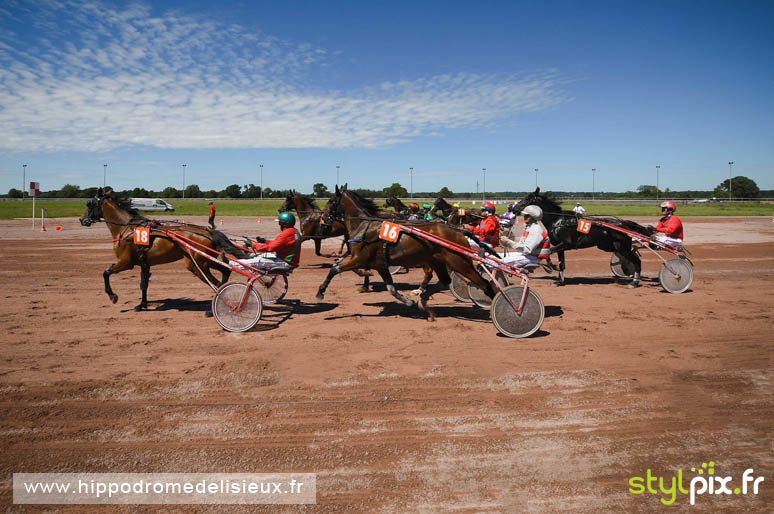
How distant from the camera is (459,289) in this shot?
29.2 ft

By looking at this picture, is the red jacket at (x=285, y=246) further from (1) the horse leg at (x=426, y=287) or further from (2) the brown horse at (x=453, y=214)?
(2) the brown horse at (x=453, y=214)

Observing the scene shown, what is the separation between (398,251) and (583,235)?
585 centimetres

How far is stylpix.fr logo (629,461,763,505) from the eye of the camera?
3.11 meters

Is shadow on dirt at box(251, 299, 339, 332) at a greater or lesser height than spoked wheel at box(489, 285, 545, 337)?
lesser

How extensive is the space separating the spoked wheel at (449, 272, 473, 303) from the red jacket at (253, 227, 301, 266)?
3205mm

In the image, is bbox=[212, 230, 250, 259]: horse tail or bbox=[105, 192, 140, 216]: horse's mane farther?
bbox=[105, 192, 140, 216]: horse's mane

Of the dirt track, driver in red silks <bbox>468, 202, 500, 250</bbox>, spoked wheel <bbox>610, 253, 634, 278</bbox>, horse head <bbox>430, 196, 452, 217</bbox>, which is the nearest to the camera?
the dirt track

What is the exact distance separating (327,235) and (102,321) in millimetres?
6518

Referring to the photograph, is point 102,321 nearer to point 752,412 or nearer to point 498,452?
point 498,452

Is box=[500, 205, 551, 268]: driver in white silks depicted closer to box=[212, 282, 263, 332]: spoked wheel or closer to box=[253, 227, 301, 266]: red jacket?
box=[253, 227, 301, 266]: red jacket

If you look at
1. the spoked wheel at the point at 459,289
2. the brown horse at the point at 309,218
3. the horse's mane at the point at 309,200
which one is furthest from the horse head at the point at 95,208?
the spoked wheel at the point at 459,289

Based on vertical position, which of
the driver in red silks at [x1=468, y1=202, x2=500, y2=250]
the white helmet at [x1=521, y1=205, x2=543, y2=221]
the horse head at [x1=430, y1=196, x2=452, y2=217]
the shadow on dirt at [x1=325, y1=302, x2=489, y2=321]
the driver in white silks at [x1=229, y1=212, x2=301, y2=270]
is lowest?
the shadow on dirt at [x1=325, y1=302, x2=489, y2=321]

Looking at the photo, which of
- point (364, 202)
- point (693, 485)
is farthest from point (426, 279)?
point (693, 485)

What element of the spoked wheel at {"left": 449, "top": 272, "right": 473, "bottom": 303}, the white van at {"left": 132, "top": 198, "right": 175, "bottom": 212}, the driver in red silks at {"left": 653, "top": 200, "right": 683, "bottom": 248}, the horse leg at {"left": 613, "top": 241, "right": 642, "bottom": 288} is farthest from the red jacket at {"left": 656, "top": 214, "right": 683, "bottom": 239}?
the white van at {"left": 132, "top": 198, "right": 175, "bottom": 212}
